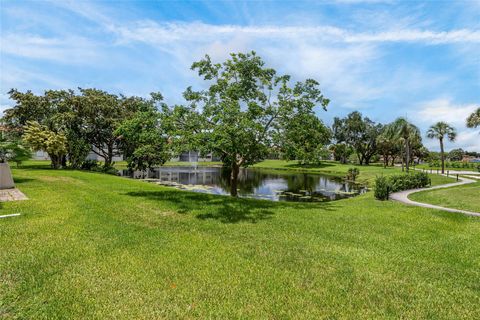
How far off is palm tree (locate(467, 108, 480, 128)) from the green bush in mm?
5445

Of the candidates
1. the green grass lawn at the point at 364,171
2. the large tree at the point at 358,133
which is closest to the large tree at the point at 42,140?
the green grass lawn at the point at 364,171

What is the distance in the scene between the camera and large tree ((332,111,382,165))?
75188 millimetres

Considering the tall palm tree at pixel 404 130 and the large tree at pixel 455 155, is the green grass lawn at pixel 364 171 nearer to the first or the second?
the tall palm tree at pixel 404 130

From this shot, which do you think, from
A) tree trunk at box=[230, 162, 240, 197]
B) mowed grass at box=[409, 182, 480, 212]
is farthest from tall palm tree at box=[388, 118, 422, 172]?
tree trunk at box=[230, 162, 240, 197]

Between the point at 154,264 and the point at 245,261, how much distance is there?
189 centimetres

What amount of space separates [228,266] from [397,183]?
2139cm

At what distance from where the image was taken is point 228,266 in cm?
616

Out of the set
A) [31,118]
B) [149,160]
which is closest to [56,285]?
[149,160]

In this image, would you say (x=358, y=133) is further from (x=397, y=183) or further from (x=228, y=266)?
(x=228, y=266)

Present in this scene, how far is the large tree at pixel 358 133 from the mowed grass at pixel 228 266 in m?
68.6

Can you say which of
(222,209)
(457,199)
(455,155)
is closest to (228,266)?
(222,209)

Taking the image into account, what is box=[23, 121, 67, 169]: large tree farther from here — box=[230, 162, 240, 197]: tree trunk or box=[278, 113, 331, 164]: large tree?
box=[278, 113, 331, 164]: large tree

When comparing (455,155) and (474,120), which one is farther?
(455,155)

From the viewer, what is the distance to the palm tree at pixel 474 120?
24.2 m
